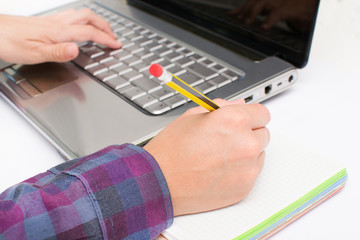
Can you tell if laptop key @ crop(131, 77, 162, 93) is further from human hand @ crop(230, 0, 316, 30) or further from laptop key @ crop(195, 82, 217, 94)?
human hand @ crop(230, 0, 316, 30)

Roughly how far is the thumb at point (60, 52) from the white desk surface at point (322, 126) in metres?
0.13

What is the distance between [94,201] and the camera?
49 cm

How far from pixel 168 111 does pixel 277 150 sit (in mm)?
181

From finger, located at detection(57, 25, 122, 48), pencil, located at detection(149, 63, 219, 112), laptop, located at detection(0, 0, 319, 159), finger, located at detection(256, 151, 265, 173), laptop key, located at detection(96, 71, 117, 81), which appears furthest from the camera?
finger, located at detection(57, 25, 122, 48)

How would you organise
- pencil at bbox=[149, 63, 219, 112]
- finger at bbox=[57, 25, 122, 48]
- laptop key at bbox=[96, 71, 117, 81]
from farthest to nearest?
finger at bbox=[57, 25, 122, 48] < laptop key at bbox=[96, 71, 117, 81] < pencil at bbox=[149, 63, 219, 112]

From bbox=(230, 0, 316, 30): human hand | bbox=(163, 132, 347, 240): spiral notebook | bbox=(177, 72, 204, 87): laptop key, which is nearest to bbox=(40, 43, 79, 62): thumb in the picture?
bbox=(177, 72, 204, 87): laptop key

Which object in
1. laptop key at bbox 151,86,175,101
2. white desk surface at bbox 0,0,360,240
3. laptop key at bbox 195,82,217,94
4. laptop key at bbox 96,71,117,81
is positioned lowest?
white desk surface at bbox 0,0,360,240

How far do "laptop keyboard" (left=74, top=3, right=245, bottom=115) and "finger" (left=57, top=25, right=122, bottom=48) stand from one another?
0.06 feet

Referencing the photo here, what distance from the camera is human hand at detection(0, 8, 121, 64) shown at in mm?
831

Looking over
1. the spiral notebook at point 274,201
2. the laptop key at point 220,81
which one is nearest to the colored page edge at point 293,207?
the spiral notebook at point 274,201

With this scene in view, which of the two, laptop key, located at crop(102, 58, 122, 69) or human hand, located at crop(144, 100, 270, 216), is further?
laptop key, located at crop(102, 58, 122, 69)

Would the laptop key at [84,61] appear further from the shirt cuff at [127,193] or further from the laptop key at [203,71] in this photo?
the shirt cuff at [127,193]

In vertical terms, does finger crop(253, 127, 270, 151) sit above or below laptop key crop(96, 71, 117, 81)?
above

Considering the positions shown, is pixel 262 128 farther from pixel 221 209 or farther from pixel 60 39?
pixel 60 39
